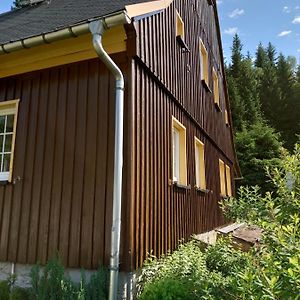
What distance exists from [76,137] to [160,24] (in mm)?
2740

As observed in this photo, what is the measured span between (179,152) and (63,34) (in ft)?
11.9

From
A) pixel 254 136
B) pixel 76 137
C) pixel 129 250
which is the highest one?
pixel 254 136

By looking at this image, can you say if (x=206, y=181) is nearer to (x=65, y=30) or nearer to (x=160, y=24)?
(x=160, y=24)

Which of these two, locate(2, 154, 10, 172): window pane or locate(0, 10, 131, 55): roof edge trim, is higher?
locate(0, 10, 131, 55): roof edge trim

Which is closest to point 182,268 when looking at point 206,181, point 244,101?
point 206,181

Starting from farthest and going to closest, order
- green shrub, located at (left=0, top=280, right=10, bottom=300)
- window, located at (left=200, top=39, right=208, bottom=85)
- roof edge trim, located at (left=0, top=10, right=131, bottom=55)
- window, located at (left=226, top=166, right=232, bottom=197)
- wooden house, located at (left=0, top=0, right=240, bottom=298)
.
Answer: window, located at (left=226, top=166, right=232, bottom=197) → window, located at (left=200, top=39, right=208, bottom=85) → wooden house, located at (left=0, top=0, right=240, bottom=298) → green shrub, located at (left=0, top=280, right=10, bottom=300) → roof edge trim, located at (left=0, top=10, right=131, bottom=55)

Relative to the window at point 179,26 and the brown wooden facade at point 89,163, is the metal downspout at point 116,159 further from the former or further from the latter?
the window at point 179,26

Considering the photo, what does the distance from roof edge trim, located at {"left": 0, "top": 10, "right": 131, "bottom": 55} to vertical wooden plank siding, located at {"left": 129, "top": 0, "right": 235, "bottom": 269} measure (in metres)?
0.76

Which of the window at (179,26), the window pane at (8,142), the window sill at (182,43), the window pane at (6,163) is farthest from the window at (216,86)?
the window pane at (6,163)

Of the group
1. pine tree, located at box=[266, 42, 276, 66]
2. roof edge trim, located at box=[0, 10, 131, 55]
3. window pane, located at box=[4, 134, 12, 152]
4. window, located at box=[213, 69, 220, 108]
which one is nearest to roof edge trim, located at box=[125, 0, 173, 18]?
roof edge trim, located at box=[0, 10, 131, 55]

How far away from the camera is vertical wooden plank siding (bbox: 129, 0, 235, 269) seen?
15.8ft

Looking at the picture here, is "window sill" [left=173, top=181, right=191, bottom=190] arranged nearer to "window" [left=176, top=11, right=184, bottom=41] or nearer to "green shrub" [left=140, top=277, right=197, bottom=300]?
"green shrub" [left=140, top=277, right=197, bottom=300]

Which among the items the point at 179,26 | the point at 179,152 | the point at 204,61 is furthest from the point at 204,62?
the point at 179,152

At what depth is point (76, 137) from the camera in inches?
193
